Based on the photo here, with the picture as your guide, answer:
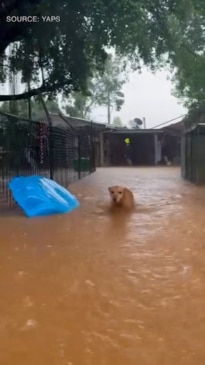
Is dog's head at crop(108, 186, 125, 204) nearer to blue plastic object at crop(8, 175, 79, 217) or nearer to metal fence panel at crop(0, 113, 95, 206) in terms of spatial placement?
blue plastic object at crop(8, 175, 79, 217)

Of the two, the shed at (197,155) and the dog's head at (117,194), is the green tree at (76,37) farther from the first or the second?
the dog's head at (117,194)

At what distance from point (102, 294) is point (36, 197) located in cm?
499

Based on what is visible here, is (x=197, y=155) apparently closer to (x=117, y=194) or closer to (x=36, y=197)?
(x=117, y=194)

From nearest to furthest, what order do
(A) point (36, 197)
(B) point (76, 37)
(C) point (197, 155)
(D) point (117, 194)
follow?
1. (A) point (36, 197)
2. (D) point (117, 194)
3. (B) point (76, 37)
4. (C) point (197, 155)

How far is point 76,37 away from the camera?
1204cm

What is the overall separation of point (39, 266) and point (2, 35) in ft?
28.3

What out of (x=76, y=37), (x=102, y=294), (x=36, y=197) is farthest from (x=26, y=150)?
(x=102, y=294)

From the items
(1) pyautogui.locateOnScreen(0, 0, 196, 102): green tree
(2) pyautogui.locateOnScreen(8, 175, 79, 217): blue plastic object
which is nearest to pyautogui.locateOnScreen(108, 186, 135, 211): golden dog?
(2) pyautogui.locateOnScreen(8, 175, 79, 217): blue plastic object

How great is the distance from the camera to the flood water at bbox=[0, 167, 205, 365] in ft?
8.66

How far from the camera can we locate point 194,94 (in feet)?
77.5

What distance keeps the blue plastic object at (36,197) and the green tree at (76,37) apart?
4.42 meters

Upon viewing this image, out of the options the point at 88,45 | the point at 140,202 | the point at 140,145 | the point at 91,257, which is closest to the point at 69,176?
the point at 88,45

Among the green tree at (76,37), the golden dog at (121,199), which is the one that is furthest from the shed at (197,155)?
the golden dog at (121,199)

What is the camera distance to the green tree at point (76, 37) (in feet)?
34.8
